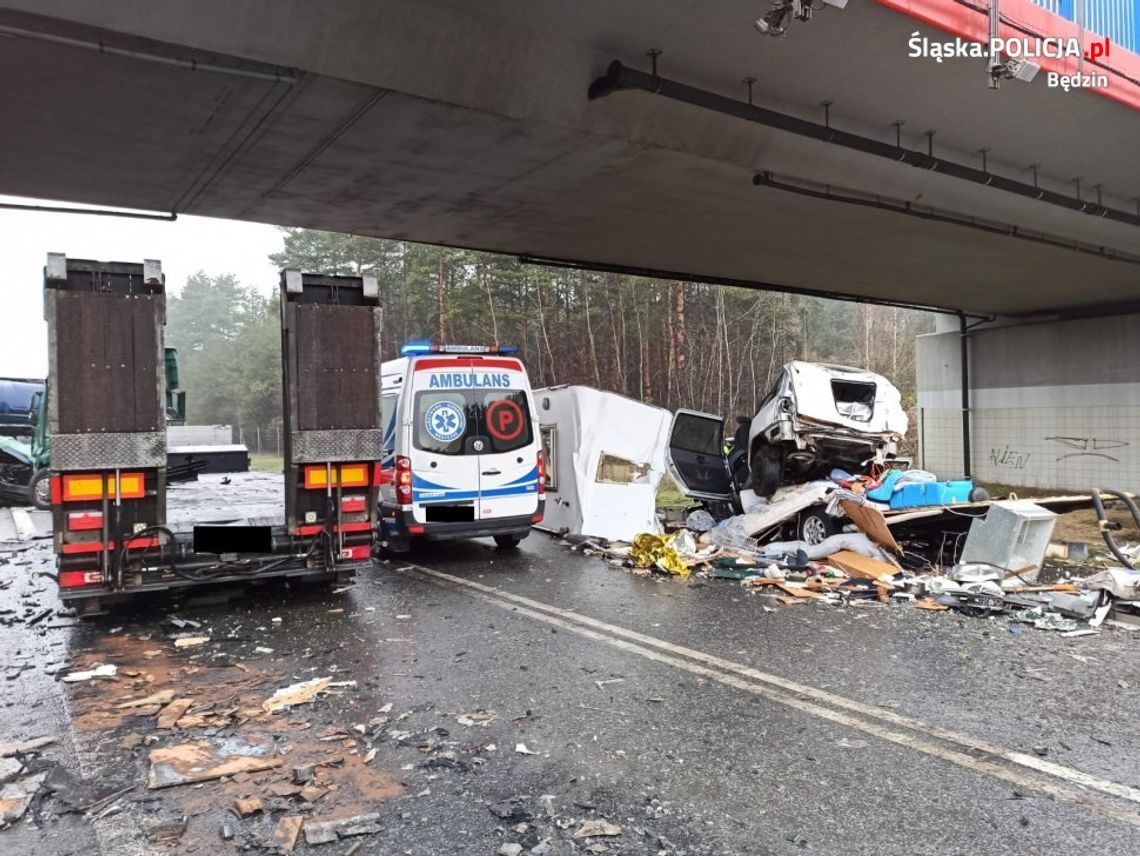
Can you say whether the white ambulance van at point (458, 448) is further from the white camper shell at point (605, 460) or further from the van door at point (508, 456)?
the white camper shell at point (605, 460)

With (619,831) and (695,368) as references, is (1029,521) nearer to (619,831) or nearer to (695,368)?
(619,831)

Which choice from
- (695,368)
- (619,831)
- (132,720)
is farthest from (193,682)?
(695,368)

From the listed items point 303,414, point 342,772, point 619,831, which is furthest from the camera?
point 303,414

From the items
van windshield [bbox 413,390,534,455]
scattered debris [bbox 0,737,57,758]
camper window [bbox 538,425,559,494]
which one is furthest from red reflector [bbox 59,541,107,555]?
camper window [bbox 538,425,559,494]

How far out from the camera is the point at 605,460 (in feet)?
34.1

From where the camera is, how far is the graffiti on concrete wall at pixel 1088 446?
17.0 metres

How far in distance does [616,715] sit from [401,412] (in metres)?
5.21

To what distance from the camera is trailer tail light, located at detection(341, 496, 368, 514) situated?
6.85m

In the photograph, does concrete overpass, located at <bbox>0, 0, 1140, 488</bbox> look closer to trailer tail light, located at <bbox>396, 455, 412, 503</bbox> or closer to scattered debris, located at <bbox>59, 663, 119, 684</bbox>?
trailer tail light, located at <bbox>396, 455, 412, 503</bbox>

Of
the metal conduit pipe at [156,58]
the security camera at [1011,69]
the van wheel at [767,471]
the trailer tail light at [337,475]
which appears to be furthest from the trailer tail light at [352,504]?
the security camera at [1011,69]

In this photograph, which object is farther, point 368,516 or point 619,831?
point 368,516

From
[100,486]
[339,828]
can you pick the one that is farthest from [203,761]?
[100,486]

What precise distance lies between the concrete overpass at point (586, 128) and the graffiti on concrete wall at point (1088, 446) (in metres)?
6.24

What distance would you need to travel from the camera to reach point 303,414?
21.9 feet
